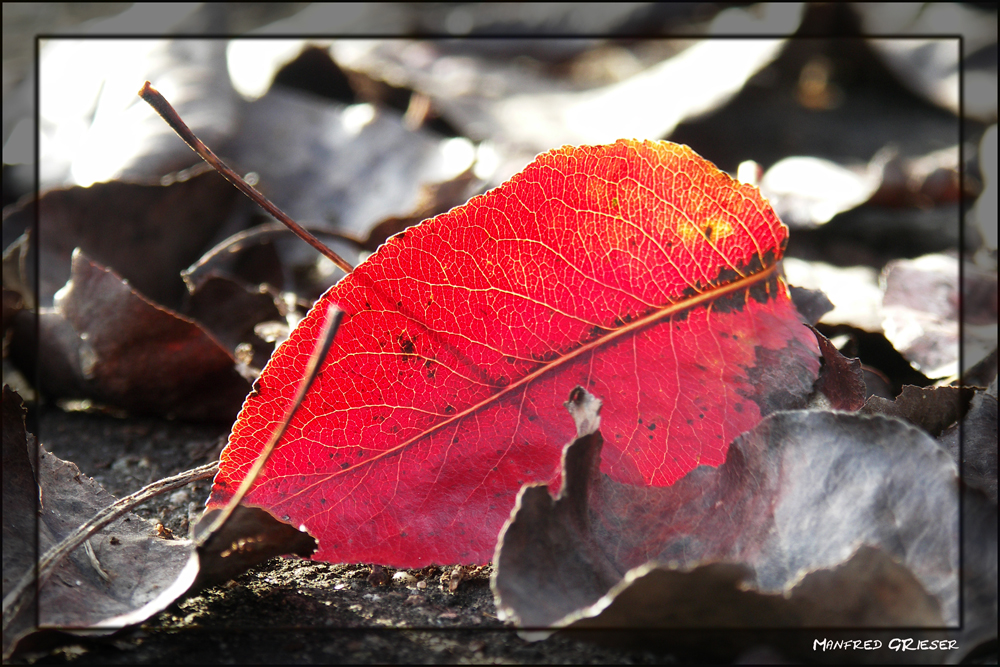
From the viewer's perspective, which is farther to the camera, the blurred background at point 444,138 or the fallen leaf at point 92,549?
the blurred background at point 444,138

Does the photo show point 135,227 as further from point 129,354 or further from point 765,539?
point 765,539

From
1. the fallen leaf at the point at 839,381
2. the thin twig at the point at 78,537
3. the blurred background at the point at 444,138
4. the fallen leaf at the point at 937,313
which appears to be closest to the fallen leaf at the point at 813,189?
the blurred background at the point at 444,138

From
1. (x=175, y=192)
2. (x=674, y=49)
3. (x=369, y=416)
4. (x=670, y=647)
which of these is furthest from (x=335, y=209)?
(x=674, y=49)

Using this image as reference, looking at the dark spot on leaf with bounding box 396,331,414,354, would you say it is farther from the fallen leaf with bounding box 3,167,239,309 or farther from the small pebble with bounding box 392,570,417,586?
the fallen leaf with bounding box 3,167,239,309

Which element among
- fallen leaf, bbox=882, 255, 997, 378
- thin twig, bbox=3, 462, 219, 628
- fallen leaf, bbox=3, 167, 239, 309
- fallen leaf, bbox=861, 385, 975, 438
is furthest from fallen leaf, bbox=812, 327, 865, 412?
fallen leaf, bbox=3, 167, 239, 309

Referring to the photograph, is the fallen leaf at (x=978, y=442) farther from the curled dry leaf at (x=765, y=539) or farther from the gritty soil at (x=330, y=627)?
the gritty soil at (x=330, y=627)

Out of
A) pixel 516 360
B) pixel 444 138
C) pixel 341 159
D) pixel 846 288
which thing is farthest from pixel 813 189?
pixel 516 360
